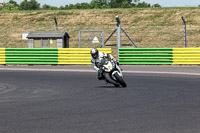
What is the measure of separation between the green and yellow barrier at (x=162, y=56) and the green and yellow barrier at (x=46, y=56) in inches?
38.8

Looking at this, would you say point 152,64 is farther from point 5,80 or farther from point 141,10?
point 141,10

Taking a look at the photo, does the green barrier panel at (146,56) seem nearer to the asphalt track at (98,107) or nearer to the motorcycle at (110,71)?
the asphalt track at (98,107)

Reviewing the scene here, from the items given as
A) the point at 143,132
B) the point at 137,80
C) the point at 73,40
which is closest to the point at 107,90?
the point at 137,80

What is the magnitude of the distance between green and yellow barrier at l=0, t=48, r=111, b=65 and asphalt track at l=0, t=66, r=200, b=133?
28.8 feet

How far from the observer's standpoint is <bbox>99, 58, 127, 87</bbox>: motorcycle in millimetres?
13883

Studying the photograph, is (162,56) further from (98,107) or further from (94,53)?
(98,107)

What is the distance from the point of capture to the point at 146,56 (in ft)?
80.3

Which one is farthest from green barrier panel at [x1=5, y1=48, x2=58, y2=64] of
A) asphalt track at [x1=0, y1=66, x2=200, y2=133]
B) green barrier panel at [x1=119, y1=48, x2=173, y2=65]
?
asphalt track at [x1=0, y1=66, x2=200, y2=133]

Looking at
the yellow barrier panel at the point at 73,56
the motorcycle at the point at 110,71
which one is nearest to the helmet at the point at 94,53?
the motorcycle at the point at 110,71

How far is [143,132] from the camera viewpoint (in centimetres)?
733

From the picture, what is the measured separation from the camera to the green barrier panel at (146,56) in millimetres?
24266

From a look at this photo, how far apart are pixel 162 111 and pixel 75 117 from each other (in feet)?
5.62

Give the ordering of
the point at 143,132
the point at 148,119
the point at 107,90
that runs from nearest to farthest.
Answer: the point at 143,132 → the point at 148,119 → the point at 107,90

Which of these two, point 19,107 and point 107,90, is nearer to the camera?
point 19,107
